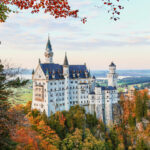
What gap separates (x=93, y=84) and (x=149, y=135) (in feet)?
74.1

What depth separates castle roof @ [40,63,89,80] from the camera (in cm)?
5831

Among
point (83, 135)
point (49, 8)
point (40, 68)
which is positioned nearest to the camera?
point (49, 8)

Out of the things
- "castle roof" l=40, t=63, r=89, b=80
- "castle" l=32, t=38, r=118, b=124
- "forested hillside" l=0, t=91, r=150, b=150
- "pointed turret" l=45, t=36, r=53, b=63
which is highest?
"pointed turret" l=45, t=36, r=53, b=63

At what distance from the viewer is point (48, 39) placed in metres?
66.7

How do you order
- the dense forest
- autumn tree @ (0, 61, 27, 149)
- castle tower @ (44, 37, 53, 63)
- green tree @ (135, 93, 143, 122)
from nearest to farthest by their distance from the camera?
1. autumn tree @ (0, 61, 27, 149)
2. the dense forest
3. green tree @ (135, 93, 143, 122)
4. castle tower @ (44, 37, 53, 63)

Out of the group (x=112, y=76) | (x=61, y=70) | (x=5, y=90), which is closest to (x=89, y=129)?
(x=61, y=70)

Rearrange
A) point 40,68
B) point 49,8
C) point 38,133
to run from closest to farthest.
Result: 1. point 49,8
2. point 38,133
3. point 40,68

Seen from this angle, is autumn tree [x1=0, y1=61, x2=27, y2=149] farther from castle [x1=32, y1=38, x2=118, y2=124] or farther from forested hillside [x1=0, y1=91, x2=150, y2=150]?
castle [x1=32, y1=38, x2=118, y2=124]

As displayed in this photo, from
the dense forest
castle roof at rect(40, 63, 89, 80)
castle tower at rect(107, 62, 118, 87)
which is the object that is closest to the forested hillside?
the dense forest

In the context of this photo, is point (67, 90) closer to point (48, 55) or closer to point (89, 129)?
point (89, 129)

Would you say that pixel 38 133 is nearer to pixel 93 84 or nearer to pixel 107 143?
pixel 107 143

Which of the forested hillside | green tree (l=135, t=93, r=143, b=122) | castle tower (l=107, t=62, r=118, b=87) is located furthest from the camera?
castle tower (l=107, t=62, r=118, b=87)

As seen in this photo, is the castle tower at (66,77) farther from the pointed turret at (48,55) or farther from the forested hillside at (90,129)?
the pointed turret at (48,55)

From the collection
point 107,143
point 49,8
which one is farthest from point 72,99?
point 49,8
